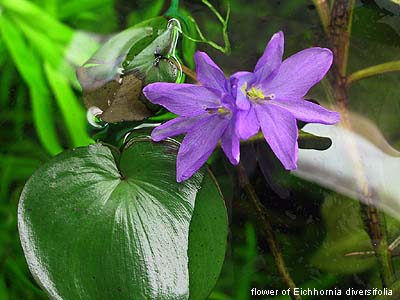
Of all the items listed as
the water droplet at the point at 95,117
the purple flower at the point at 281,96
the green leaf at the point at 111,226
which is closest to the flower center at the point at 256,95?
the purple flower at the point at 281,96

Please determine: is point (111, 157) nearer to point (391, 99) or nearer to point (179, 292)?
point (179, 292)

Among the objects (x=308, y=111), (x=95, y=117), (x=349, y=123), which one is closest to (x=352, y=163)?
(x=349, y=123)

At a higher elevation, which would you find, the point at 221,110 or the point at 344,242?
the point at 221,110

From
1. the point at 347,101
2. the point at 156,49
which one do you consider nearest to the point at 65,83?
the point at 156,49

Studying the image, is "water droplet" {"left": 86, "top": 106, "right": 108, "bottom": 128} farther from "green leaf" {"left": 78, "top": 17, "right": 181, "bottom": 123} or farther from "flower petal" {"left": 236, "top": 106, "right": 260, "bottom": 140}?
"flower petal" {"left": 236, "top": 106, "right": 260, "bottom": 140}

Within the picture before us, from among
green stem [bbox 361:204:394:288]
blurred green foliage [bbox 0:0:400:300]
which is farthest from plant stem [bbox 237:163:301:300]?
green stem [bbox 361:204:394:288]

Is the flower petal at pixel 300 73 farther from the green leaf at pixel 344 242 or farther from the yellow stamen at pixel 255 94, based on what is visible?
the green leaf at pixel 344 242

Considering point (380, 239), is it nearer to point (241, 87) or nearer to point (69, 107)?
point (241, 87)
